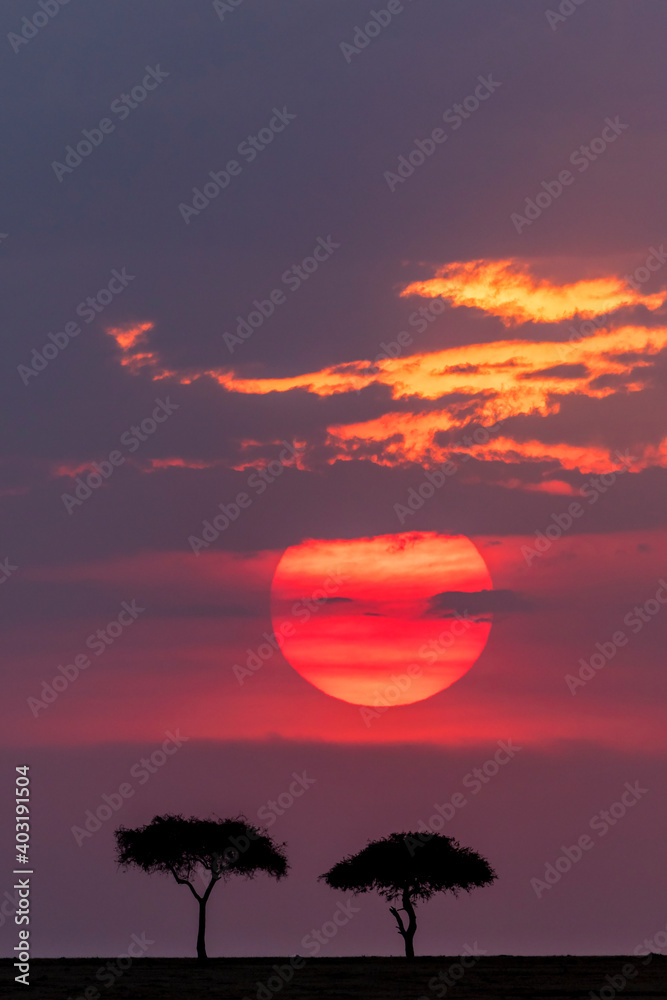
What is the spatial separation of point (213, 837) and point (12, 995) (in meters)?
29.5

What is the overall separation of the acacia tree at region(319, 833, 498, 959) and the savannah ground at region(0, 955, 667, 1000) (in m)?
5.71

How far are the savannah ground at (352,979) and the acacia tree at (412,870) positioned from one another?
5706 mm

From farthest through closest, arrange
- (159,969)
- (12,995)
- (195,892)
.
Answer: (195,892), (159,969), (12,995)

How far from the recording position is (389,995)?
3140 inches

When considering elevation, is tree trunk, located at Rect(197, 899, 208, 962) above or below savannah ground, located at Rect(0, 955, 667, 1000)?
above

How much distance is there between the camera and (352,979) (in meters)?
90.7

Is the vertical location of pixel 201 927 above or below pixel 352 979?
above

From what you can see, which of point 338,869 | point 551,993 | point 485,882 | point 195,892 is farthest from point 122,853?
point 551,993

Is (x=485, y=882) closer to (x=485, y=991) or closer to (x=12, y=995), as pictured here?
(x=485, y=991)

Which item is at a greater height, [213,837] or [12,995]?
[213,837]

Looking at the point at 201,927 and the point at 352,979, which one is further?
the point at 201,927

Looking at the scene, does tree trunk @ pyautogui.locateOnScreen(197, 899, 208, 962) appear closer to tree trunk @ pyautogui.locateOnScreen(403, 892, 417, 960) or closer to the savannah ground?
the savannah ground

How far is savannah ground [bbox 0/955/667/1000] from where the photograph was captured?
80750 mm

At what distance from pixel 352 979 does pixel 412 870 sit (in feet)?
72.4
